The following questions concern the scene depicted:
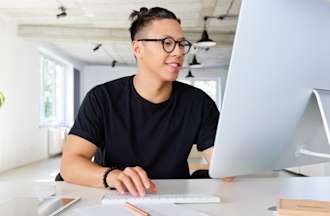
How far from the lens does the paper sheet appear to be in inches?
31.2

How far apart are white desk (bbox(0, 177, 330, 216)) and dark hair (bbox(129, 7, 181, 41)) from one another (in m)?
0.56

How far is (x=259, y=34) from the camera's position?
629 millimetres

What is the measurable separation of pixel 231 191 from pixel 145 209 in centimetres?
32

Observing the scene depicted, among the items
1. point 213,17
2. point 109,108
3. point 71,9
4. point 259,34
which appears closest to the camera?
point 259,34

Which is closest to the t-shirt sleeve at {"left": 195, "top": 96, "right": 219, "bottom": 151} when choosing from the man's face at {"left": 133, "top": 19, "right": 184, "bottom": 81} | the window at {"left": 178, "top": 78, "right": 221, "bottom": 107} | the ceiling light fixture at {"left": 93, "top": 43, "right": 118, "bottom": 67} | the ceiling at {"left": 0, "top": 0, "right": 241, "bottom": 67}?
the man's face at {"left": 133, "top": 19, "right": 184, "bottom": 81}

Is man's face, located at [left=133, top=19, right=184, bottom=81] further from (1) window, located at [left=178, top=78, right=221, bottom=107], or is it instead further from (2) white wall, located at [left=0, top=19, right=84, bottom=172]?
(1) window, located at [left=178, top=78, right=221, bottom=107]

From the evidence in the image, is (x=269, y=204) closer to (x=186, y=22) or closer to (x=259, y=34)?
(x=259, y=34)

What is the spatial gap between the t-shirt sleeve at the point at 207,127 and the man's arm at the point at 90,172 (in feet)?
1.34

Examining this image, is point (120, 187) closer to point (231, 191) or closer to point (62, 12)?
point (231, 191)

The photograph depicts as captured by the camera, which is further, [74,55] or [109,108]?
[74,55]

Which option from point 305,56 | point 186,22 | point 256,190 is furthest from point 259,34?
point 186,22

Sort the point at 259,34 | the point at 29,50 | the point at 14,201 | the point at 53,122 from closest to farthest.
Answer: the point at 259,34, the point at 14,201, the point at 29,50, the point at 53,122

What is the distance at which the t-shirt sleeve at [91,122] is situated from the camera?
4.34 feet

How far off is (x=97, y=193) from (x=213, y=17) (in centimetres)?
613
